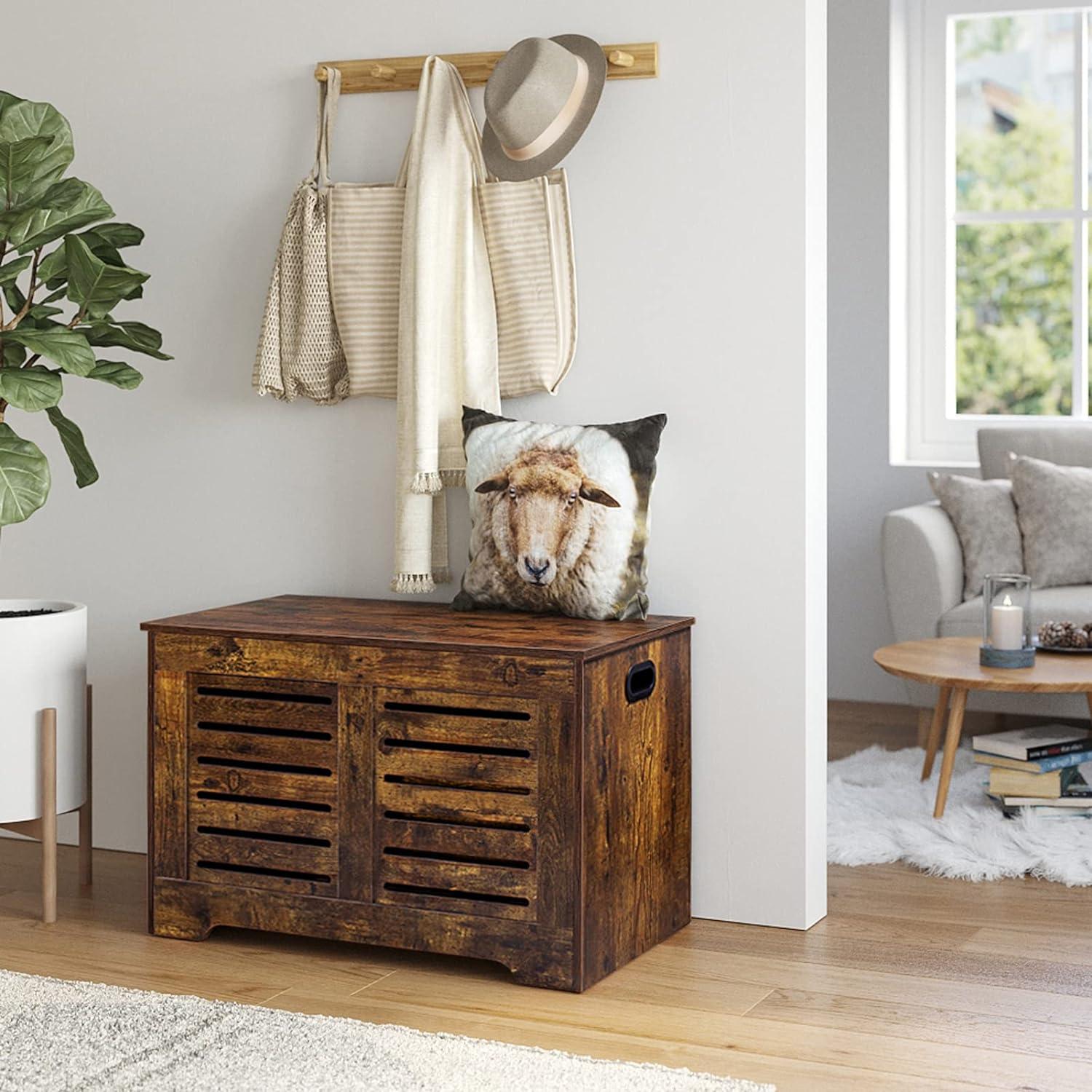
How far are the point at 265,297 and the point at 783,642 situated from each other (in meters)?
1.25

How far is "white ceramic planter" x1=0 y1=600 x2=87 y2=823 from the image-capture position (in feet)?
9.40

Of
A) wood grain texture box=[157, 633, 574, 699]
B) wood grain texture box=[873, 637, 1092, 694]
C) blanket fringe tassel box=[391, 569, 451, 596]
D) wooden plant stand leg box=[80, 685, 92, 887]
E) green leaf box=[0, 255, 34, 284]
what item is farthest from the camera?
wood grain texture box=[873, 637, 1092, 694]

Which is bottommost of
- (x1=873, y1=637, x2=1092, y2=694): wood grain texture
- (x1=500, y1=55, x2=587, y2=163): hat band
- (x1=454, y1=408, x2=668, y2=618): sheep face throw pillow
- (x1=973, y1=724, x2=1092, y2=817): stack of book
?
(x1=973, y1=724, x2=1092, y2=817): stack of book

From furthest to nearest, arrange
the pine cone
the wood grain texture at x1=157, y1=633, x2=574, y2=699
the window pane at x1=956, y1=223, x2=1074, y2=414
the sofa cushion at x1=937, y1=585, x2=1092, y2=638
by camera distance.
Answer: the window pane at x1=956, y1=223, x2=1074, y2=414 < the sofa cushion at x1=937, y1=585, x2=1092, y2=638 < the pine cone < the wood grain texture at x1=157, y1=633, x2=574, y2=699

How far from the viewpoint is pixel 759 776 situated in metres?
2.85

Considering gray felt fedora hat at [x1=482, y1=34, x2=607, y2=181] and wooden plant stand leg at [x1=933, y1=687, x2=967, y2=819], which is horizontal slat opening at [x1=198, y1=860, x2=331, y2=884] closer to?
gray felt fedora hat at [x1=482, y1=34, x2=607, y2=181]

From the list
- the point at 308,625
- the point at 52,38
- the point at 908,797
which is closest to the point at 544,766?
the point at 308,625

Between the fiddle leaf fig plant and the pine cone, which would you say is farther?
the pine cone

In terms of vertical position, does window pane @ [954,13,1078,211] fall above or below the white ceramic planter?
above

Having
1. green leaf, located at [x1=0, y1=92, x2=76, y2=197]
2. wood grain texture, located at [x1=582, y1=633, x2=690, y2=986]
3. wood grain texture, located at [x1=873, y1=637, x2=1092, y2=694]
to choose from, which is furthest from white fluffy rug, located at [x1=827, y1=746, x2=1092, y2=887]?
green leaf, located at [x1=0, y1=92, x2=76, y2=197]

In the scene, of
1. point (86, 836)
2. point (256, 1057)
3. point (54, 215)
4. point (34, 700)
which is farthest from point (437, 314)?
point (256, 1057)

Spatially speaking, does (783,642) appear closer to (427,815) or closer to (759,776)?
(759,776)

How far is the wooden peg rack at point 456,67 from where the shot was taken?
284cm

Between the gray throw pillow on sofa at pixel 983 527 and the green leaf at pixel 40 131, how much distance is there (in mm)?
2599
